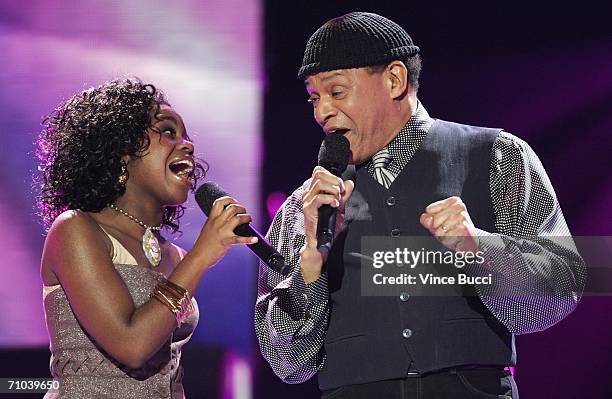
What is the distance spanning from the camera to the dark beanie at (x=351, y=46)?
201cm

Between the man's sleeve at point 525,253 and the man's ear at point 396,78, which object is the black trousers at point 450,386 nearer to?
the man's sleeve at point 525,253

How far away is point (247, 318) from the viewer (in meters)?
3.08

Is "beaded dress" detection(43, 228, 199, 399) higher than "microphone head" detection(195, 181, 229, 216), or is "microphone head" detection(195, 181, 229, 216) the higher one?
"microphone head" detection(195, 181, 229, 216)

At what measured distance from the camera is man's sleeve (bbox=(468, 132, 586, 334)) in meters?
1.75

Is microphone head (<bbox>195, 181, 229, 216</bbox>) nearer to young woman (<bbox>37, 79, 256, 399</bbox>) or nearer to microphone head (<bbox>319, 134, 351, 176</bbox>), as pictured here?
young woman (<bbox>37, 79, 256, 399</bbox>)

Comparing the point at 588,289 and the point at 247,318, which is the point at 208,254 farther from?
the point at 588,289

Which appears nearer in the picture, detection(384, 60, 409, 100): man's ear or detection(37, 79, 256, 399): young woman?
detection(37, 79, 256, 399): young woman

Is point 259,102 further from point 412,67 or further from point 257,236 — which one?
point 257,236

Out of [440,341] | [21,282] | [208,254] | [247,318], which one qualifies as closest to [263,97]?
[247,318]

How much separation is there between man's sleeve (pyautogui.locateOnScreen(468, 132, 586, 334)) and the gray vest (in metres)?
0.04

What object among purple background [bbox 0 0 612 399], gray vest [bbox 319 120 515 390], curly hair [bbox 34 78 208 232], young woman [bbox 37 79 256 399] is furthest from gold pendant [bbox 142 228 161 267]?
purple background [bbox 0 0 612 399]

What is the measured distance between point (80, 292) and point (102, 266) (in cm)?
8

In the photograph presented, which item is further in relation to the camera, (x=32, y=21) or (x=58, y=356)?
(x=32, y=21)

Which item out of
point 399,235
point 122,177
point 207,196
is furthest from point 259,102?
point 399,235
